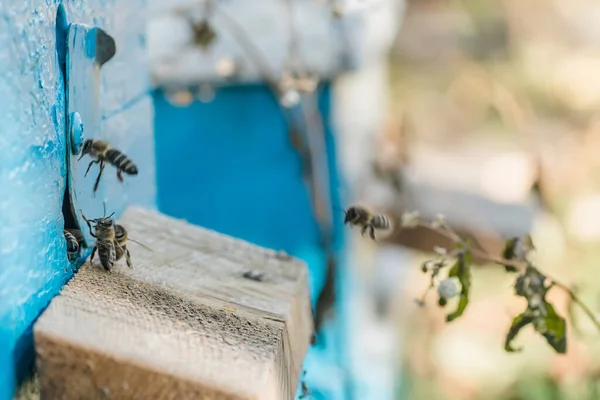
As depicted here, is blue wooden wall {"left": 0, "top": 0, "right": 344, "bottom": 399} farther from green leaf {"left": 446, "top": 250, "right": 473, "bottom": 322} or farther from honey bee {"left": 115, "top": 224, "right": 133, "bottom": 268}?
green leaf {"left": 446, "top": 250, "right": 473, "bottom": 322}

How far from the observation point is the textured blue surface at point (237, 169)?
6.36ft

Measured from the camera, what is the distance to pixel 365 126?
2.15 metres

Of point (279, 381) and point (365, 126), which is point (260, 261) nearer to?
point (279, 381)

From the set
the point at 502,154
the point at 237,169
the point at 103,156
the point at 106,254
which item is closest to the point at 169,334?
the point at 106,254

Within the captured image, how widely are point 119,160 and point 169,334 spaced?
0.96ft

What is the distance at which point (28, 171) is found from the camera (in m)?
0.53

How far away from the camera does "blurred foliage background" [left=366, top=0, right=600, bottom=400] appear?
Answer: 229cm

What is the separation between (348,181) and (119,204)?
1.33 m

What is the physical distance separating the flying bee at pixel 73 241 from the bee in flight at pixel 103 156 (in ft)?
0.23

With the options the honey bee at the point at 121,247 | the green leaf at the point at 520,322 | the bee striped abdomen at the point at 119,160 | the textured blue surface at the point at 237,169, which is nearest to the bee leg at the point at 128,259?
the honey bee at the point at 121,247

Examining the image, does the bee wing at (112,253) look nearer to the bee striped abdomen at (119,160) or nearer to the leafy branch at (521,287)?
the bee striped abdomen at (119,160)

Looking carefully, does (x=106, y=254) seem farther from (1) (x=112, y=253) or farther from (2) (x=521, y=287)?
(2) (x=521, y=287)

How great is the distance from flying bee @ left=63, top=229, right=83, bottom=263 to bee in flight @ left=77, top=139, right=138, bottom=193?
70 mm

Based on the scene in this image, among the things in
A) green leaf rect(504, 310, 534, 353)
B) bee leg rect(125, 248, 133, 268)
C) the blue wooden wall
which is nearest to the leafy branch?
green leaf rect(504, 310, 534, 353)
